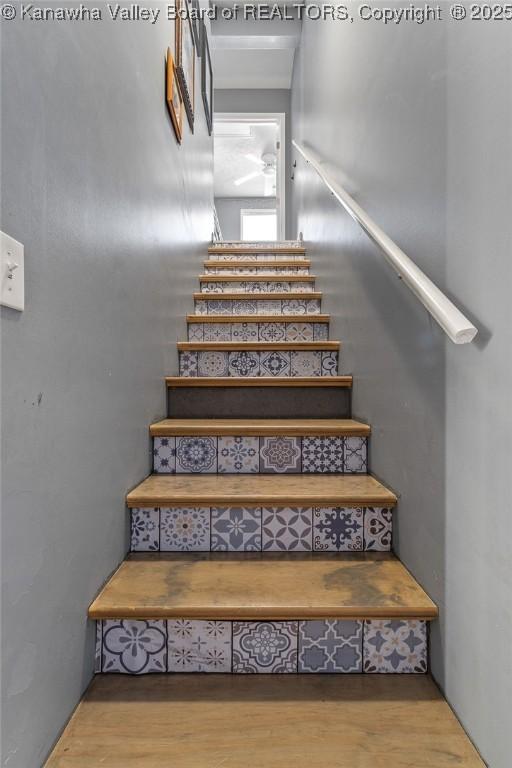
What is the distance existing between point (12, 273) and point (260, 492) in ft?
2.85

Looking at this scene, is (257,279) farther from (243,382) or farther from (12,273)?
(12,273)

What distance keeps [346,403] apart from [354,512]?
66cm

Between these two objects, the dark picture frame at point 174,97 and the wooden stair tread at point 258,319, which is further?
the wooden stair tread at point 258,319

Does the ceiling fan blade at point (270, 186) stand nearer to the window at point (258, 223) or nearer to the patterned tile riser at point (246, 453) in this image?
the window at point (258, 223)

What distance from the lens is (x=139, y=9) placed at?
142 centimetres

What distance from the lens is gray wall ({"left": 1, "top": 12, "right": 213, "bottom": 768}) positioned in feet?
2.31

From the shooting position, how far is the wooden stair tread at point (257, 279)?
2850 millimetres

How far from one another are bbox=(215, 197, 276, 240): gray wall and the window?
101mm

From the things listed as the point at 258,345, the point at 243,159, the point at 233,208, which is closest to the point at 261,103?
the point at 243,159

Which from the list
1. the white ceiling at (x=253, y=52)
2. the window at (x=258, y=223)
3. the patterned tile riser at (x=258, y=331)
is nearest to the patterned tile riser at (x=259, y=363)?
the patterned tile riser at (x=258, y=331)

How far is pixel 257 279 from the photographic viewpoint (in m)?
2.85

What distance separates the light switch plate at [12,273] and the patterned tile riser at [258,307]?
1.87 meters

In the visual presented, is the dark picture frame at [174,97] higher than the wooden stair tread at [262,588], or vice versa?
the dark picture frame at [174,97]

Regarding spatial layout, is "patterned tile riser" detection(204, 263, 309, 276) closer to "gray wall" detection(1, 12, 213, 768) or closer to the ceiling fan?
"gray wall" detection(1, 12, 213, 768)
